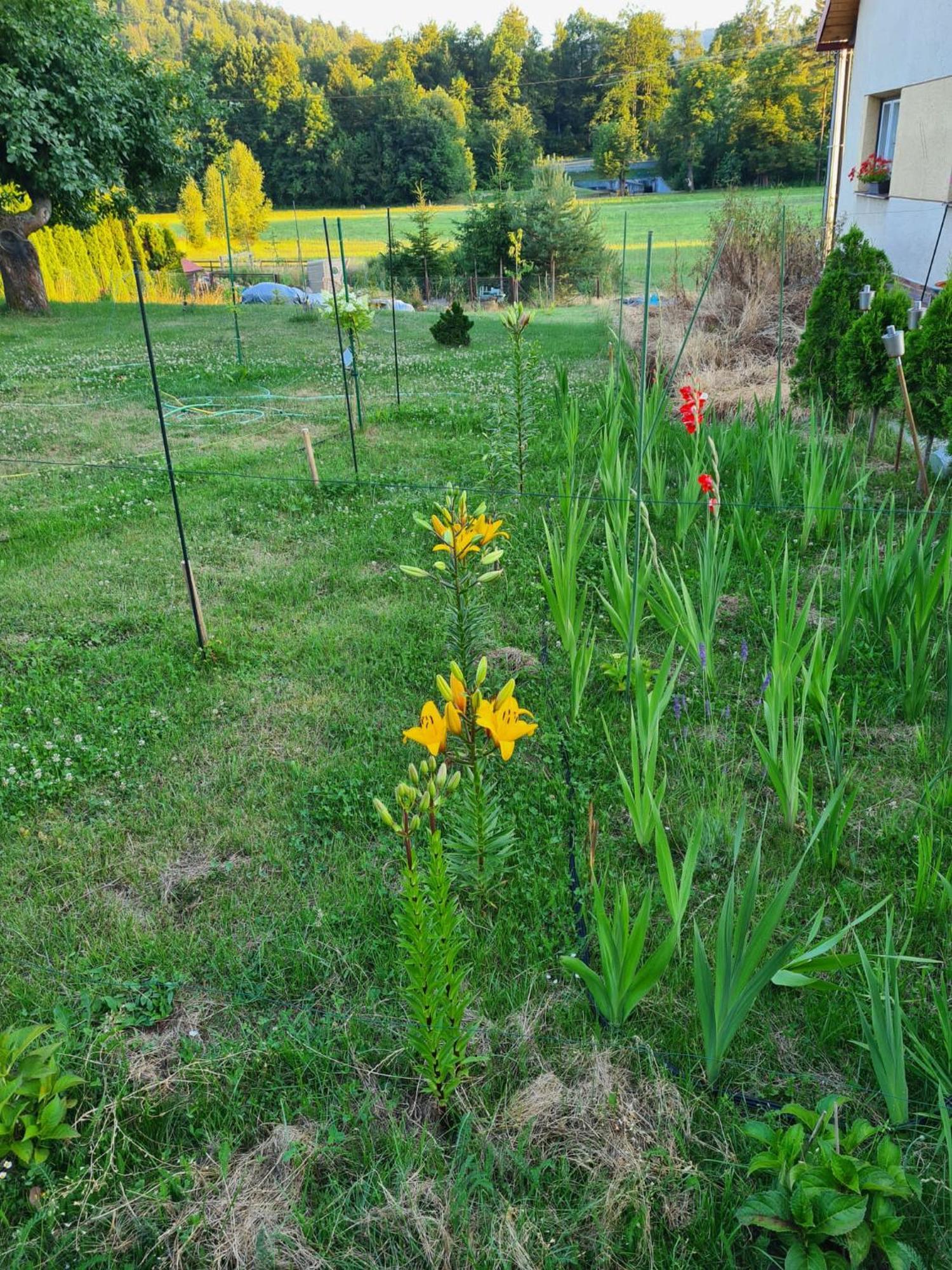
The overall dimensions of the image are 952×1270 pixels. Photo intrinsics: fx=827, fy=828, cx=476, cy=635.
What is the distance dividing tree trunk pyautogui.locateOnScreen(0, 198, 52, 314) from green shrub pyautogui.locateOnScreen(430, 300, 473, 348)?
20.5 ft

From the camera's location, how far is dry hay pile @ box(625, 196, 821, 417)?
24.6 ft

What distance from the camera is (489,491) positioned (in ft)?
13.3

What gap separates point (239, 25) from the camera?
4656 centimetres

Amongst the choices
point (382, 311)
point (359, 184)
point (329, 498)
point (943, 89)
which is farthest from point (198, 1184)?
point (359, 184)

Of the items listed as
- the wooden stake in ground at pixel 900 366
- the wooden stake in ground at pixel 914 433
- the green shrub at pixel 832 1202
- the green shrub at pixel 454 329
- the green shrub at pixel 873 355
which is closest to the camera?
the green shrub at pixel 832 1202

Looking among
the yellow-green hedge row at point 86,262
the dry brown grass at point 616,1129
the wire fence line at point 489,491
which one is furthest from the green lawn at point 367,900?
the yellow-green hedge row at point 86,262

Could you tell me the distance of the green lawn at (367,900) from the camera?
1.25 metres

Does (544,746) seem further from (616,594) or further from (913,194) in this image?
(913,194)

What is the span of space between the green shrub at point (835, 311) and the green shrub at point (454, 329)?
19.9 feet

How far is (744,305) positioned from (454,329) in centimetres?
→ 363

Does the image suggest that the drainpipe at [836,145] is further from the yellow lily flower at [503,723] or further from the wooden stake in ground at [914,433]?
the yellow lily flower at [503,723]

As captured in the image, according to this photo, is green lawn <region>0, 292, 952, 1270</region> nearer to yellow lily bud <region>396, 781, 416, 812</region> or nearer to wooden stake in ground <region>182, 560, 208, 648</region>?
wooden stake in ground <region>182, 560, 208, 648</region>

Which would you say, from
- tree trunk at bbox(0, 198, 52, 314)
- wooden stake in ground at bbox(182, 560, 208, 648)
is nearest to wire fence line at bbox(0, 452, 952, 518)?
wooden stake in ground at bbox(182, 560, 208, 648)

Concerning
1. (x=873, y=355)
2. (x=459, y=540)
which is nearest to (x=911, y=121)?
(x=873, y=355)
